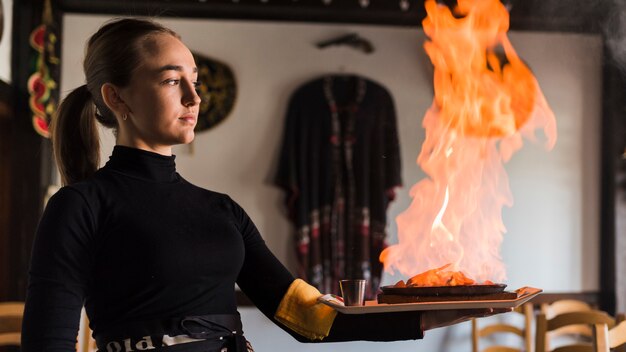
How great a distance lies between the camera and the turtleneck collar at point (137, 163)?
1369 mm

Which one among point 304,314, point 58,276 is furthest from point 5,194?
point 58,276

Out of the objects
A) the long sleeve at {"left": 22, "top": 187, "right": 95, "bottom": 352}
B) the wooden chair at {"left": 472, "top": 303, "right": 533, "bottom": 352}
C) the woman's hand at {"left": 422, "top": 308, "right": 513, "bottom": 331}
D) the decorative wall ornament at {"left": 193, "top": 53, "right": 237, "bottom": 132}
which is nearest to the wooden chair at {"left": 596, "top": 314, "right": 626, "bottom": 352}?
the woman's hand at {"left": 422, "top": 308, "right": 513, "bottom": 331}

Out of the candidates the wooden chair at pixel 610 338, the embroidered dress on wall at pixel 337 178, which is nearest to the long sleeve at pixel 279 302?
the wooden chair at pixel 610 338

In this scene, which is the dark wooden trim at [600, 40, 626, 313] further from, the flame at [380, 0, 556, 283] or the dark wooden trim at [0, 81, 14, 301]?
the dark wooden trim at [0, 81, 14, 301]

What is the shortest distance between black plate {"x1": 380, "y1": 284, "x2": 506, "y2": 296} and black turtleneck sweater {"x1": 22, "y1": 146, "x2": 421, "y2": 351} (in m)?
0.33

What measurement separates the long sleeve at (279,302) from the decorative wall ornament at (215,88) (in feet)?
10.3

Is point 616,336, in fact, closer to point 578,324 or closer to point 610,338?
point 610,338

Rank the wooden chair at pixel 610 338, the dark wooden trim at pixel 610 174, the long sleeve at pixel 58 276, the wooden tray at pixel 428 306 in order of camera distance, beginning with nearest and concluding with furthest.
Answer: the long sleeve at pixel 58 276 < the wooden tray at pixel 428 306 < the wooden chair at pixel 610 338 < the dark wooden trim at pixel 610 174

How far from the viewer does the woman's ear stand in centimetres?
137

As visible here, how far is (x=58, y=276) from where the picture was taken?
1180 mm

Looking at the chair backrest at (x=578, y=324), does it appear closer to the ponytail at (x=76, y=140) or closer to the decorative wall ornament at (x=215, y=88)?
the ponytail at (x=76, y=140)

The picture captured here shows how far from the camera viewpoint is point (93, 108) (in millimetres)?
1439

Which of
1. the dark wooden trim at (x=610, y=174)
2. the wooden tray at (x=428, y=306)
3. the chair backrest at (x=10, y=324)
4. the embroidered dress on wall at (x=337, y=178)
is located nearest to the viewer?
the wooden tray at (x=428, y=306)

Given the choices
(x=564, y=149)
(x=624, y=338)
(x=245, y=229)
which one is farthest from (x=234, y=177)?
(x=245, y=229)
